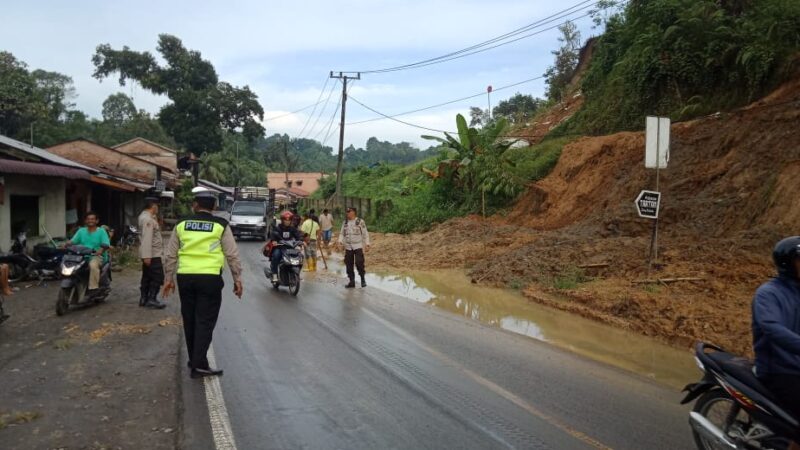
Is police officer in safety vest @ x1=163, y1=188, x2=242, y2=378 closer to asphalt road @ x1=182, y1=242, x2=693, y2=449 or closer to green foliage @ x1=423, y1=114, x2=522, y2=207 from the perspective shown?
asphalt road @ x1=182, y1=242, x2=693, y2=449

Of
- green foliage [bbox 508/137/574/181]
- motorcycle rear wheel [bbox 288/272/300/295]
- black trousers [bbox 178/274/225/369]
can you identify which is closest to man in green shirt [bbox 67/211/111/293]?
motorcycle rear wheel [bbox 288/272/300/295]

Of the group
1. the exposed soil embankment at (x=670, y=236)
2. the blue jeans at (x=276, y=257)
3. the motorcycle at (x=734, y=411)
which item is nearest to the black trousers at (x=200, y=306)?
the motorcycle at (x=734, y=411)

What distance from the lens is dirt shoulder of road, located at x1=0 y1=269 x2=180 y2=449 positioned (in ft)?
15.3

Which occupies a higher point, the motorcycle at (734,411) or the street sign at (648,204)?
the street sign at (648,204)

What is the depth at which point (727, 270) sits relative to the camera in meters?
10.5

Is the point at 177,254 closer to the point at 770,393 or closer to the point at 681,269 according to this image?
the point at 770,393

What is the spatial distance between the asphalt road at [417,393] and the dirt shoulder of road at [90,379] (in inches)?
12.8

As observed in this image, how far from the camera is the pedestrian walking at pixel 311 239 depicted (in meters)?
18.0

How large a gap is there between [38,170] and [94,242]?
187 inches

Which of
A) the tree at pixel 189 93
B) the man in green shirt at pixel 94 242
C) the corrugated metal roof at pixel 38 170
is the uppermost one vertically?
the tree at pixel 189 93

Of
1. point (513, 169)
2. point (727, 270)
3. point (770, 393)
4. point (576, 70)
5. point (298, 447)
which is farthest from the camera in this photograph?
point (576, 70)

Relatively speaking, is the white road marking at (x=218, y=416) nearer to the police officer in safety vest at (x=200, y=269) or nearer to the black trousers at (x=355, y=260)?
the police officer in safety vest at (x=200, y=269)

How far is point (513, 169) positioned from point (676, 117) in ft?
25.2

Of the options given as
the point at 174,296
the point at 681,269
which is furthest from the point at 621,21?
the point at 174,296
